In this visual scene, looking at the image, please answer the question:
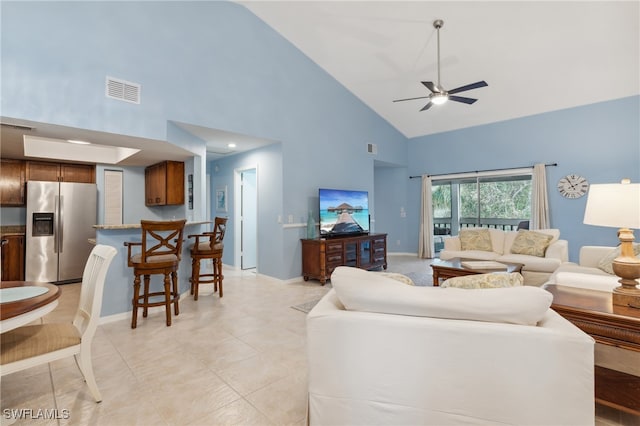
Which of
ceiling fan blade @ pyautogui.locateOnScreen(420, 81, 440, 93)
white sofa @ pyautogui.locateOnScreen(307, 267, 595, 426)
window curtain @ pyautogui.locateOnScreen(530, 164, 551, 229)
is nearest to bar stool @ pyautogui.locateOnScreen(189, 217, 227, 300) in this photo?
white sofa @ pyautogui.locateOnScreen(307, 267, 595, 426)

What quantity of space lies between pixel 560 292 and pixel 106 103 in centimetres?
439

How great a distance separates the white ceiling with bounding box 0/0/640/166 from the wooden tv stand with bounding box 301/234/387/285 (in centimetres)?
190

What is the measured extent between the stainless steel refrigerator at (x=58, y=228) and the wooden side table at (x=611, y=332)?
20.0 feet

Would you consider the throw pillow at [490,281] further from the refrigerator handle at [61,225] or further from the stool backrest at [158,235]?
the refrigerator handle at [61,225]

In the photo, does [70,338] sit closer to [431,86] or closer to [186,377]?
[186,377]

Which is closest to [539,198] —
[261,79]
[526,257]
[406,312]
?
[526,257]

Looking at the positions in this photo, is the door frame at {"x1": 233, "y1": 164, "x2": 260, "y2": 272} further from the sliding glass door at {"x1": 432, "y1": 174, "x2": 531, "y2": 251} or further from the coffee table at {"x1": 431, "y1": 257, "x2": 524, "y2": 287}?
the sliding glass door at {"x1": 432, "y1": 174, "x2": 531, "y2": 251}

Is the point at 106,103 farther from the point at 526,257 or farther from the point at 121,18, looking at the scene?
the point at 526,257

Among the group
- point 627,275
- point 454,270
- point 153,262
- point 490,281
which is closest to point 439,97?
point 454,270

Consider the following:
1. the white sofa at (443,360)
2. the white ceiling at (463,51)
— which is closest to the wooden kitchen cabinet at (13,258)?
the white ceiling at (463,51)

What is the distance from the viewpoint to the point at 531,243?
4.46 meters

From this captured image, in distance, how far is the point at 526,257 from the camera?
14.1 ft

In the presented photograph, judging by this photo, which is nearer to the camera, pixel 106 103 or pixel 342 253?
pixel 106 103

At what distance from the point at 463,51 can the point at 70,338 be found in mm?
5542
